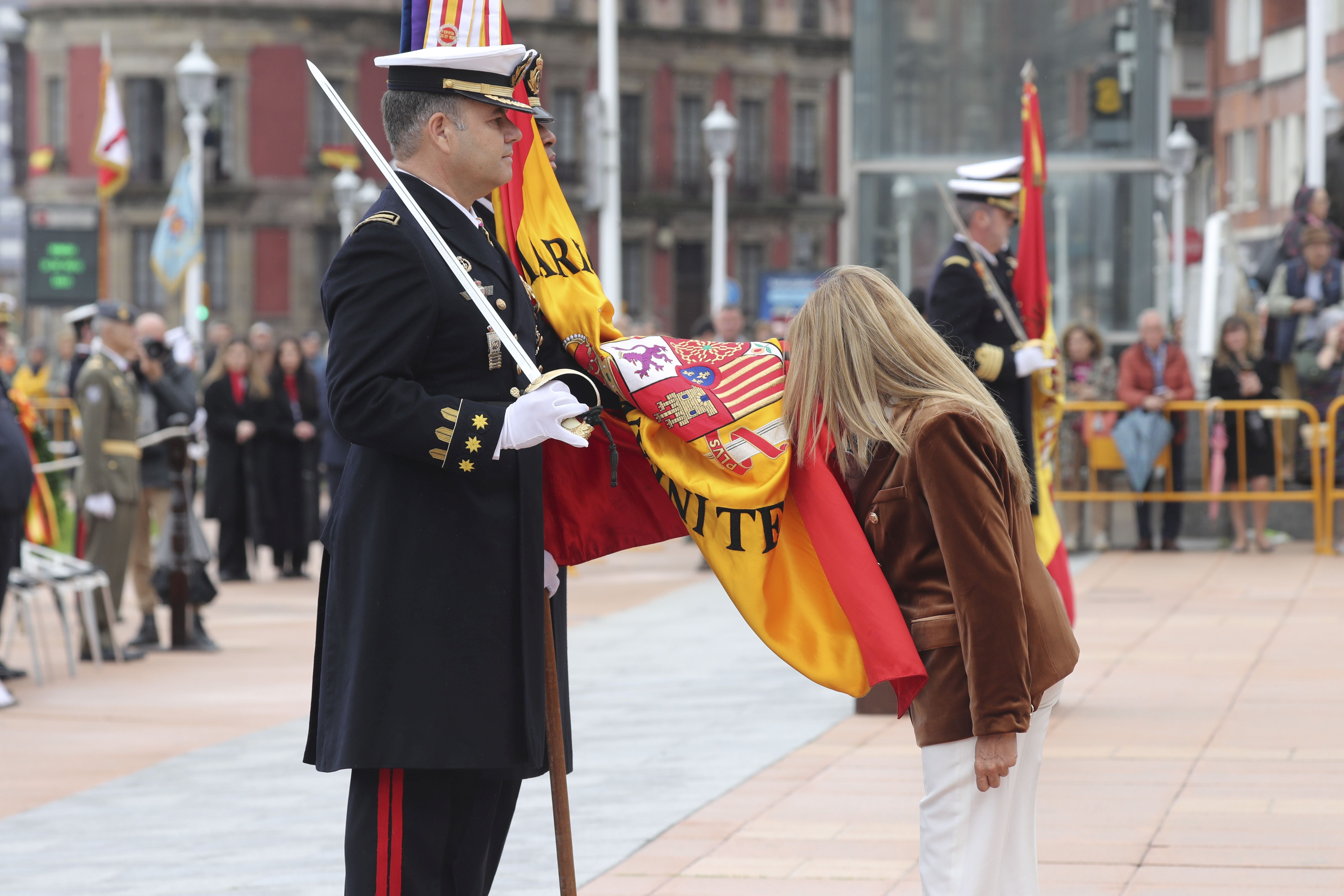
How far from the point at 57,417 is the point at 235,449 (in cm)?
301

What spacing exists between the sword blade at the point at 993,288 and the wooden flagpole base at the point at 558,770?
4.11m

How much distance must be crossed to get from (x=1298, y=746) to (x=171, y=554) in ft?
20.5

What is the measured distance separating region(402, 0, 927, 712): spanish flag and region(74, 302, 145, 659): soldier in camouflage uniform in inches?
281

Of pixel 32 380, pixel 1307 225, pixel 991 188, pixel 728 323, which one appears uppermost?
pixel 1307 225

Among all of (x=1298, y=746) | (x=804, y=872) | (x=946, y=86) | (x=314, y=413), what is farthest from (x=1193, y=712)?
(x=946, y=86)

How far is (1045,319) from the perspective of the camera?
779cm

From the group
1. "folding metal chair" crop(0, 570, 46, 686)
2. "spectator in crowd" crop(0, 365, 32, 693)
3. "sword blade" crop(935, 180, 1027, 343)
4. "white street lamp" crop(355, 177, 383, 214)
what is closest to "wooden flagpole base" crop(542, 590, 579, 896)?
"sword blade" crop(935, 180, 1027, 343)

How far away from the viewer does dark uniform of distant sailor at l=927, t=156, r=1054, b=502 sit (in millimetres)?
7426

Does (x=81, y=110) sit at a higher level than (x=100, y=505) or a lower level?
higher

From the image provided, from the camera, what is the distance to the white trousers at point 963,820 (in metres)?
3.76

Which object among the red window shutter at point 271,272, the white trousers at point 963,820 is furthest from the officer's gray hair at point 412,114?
the red window shutter at point 271,272

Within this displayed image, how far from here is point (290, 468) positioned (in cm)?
1511

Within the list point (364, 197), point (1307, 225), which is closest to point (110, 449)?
point (1307, 225)

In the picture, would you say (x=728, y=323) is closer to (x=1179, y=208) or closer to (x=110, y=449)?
(x=110, y=449)
